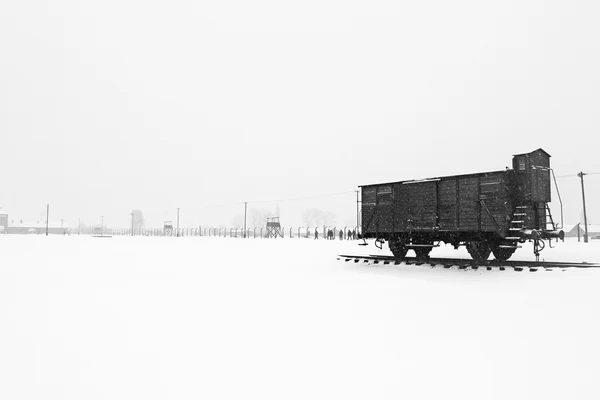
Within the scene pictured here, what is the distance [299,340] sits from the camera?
19.5 feet

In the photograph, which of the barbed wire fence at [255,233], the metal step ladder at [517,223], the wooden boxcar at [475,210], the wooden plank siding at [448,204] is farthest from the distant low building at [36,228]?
the metal step ladder at [517,223]

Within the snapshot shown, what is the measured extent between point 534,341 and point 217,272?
10.2 meters

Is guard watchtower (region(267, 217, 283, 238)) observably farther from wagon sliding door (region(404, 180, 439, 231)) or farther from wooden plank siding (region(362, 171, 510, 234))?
wagon sliding door (region(404, 180, 439, 231))

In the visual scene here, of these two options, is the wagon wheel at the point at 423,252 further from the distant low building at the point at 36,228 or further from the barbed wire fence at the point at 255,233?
the distant low building at the point at 36,228

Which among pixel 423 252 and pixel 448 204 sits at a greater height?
pixel 448 204

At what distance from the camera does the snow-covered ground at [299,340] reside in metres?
4.38

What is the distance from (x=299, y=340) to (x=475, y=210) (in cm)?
1181

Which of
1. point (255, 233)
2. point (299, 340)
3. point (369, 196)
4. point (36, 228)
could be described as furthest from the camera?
point (36, 228)

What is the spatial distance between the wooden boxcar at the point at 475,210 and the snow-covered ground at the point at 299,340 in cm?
404

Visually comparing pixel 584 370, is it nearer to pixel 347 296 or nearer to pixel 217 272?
pixel 347 296

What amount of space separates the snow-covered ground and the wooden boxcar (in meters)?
4.04

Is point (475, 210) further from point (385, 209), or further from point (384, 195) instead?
point (384, 195)

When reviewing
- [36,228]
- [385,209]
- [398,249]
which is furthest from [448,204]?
[36,228]

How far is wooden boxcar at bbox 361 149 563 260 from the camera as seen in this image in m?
15.0
